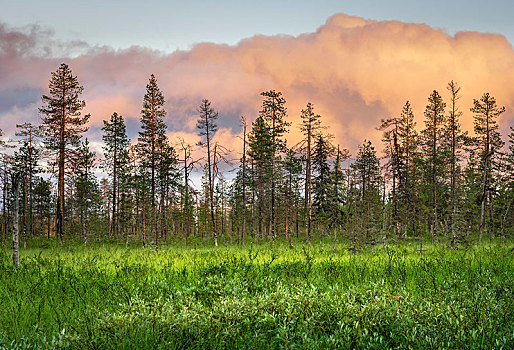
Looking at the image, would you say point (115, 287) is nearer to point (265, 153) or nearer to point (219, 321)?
point (219, 321)

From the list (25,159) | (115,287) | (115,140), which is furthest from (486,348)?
(25,159)

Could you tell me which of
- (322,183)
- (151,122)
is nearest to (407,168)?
(322,183)

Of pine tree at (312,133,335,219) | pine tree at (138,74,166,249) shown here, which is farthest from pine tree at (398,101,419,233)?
pine tree at (138,74,166,249)

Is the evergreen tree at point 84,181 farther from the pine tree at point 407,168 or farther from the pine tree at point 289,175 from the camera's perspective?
the pine tree at point 407,168

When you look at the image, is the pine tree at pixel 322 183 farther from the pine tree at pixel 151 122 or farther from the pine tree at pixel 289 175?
the pine tree at pixel 151 122

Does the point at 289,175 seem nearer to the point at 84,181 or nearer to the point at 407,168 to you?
the point at 407,168

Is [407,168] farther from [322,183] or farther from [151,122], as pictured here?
[151,122]

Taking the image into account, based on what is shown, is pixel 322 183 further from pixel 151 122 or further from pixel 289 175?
pixel 151 122

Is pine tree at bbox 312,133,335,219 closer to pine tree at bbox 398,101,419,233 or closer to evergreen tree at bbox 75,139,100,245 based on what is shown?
pine tree at bbox 398,101,419,233

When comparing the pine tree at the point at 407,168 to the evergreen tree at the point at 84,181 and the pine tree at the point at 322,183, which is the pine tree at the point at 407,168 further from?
the evergreen tree at the point at 84,181

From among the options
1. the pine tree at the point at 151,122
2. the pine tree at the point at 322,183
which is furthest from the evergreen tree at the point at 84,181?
the pine tree at the point at 322,183

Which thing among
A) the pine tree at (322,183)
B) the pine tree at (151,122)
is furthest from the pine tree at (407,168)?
the pine tree at (151,122)

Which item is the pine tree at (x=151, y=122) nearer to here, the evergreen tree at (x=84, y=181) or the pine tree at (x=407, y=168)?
the evergreen tree at (x=84, y=181)

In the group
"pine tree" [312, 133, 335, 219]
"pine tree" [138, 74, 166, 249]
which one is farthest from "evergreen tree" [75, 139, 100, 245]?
"pine tree" [312, 133, 335, 219]
